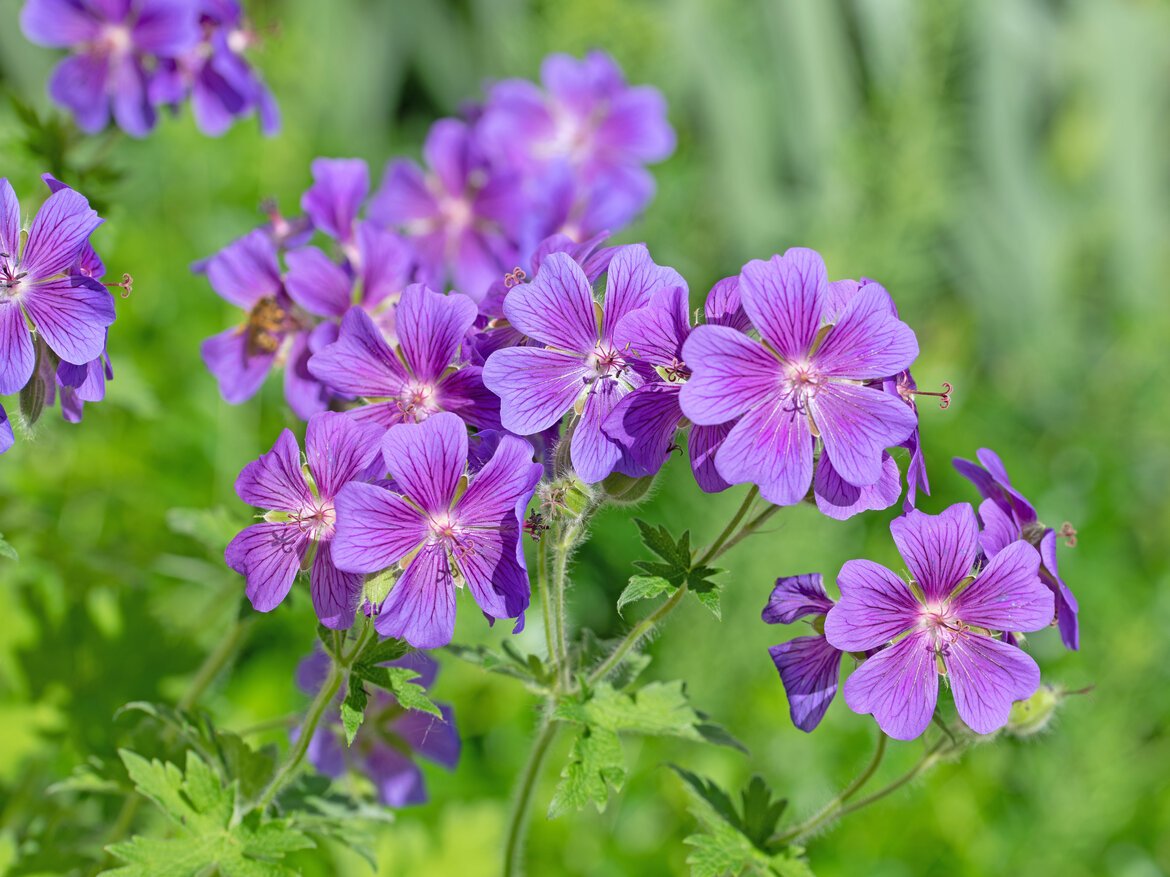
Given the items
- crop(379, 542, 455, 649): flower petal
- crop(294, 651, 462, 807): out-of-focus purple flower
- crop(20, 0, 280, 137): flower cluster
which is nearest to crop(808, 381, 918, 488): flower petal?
crop(379, 542, 455, 649): flower petal

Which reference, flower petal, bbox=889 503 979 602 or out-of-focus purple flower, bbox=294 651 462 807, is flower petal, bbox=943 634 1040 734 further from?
out-of-focus purple flower, bbox=294 651 462 807

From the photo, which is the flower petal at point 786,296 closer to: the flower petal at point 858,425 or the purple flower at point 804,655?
the flower petal at point 858,425

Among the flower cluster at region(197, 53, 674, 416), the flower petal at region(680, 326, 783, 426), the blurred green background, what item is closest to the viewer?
the flower petal at region(680, 326, 783, 426)

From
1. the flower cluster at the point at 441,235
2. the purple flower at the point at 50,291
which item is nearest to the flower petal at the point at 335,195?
the flower cluster at the point at 441,235

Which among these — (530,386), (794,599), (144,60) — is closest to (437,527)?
(530,386)

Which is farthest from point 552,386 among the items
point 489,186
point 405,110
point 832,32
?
point 405,110
